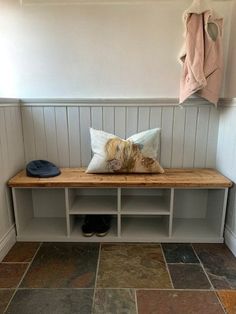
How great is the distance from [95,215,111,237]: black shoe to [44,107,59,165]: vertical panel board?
605 millimetres

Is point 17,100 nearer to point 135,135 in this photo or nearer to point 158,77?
point 135,135

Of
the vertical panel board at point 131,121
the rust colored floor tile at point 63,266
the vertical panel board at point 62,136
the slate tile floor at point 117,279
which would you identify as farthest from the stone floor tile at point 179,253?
the vertical panel board at point 62,136

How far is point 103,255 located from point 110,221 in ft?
1.27

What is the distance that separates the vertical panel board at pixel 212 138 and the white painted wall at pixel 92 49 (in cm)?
37

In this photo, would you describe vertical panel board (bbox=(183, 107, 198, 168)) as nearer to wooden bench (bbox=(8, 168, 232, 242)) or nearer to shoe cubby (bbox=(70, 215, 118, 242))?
wooden bench (bbox=(8, 168, 232, 242))

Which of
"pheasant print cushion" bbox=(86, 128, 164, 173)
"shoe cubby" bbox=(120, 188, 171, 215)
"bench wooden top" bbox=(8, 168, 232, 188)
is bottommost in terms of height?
"shoe cubby" bbox=(120, 188, 171, 215)

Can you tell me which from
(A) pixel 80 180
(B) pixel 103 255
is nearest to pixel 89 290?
(B) pixel 103 255

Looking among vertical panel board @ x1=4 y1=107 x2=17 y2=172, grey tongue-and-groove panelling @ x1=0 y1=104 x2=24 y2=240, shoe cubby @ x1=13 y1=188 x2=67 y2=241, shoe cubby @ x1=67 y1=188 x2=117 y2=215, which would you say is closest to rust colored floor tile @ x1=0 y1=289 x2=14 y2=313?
grey tongue-and-groove panelling @ x1=0 y1=104 x2=24 y2=240

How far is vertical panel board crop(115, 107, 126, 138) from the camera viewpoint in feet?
6.32

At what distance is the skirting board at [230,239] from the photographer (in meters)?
1.65

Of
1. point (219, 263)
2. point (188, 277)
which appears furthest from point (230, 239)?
point (188, 277)

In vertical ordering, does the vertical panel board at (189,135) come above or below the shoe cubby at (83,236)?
above

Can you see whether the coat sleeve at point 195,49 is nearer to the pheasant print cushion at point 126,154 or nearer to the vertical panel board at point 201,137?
the vertical panel board at point 201,137

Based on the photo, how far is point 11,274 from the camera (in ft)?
4.71
